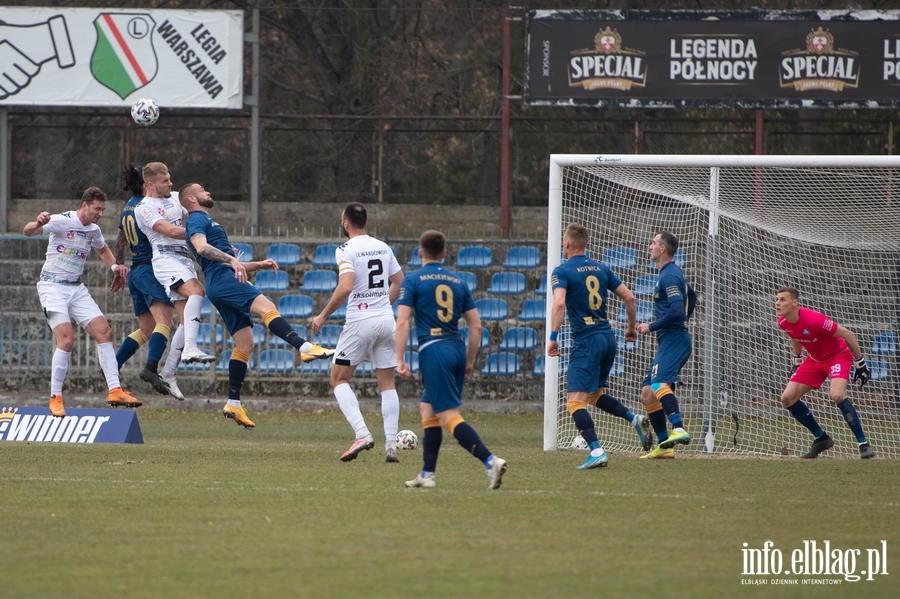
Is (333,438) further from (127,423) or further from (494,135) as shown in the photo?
(494,135)

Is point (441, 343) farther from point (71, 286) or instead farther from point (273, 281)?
point (273, 281)

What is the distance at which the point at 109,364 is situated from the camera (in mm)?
12953

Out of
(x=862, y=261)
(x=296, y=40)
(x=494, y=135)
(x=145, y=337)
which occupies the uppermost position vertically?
(x=296, y=40)

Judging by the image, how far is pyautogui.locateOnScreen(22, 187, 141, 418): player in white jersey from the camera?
494 inches

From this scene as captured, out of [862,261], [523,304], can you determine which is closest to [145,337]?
[523,304]

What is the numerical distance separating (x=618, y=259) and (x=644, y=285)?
540 millimetres

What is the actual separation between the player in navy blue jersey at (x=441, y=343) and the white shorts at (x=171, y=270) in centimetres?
445

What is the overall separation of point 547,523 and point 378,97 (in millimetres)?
20675

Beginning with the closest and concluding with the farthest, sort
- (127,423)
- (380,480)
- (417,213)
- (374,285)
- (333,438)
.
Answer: (380,480) < (374,285) < (127,423) < (333,438) < (417,213)

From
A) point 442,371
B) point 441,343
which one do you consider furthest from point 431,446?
point 441,343

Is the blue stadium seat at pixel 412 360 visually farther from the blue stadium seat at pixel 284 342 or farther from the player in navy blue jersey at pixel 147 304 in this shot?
the player in navy blue jersey at pixel 147 304

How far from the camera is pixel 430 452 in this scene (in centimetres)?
866

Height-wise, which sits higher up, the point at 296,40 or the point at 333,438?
the point at 296,40

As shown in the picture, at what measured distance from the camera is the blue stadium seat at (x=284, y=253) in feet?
66.7
